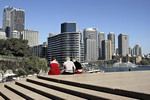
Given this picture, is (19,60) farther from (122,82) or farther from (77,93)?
(77,93)

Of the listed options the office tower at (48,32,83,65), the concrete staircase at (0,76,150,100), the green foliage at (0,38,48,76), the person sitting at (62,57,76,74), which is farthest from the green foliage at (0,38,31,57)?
the office tower at (48,32,83,65)

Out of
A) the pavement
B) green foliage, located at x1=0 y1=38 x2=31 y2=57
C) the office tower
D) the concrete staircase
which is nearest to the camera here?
the concrete staircase

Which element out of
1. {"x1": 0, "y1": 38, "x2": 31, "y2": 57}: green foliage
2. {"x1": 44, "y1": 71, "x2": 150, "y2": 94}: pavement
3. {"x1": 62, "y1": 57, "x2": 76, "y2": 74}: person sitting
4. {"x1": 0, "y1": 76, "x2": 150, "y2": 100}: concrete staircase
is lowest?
{"x1": 0, "y1": 76, "x2": 150, "y2": 100}: concrete staircase

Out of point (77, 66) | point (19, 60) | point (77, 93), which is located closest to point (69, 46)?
point (19, 60)

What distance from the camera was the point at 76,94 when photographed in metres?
6.79

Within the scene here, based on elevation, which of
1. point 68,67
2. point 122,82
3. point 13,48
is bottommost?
point 122,82

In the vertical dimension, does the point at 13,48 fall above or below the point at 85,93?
above

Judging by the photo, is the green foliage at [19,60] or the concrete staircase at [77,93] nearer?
the concrete staircase at [77,93]

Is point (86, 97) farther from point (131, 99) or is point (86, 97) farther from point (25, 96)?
point (25, 96)

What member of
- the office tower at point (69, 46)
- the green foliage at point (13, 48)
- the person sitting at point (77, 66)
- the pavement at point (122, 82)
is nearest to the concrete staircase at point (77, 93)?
the pavement at point (122, 82)

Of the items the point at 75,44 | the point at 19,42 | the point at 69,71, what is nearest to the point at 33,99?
the point at 69,71

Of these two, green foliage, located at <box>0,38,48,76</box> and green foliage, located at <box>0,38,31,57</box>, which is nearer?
green foliage, located at <box>0,38,48,76</box>

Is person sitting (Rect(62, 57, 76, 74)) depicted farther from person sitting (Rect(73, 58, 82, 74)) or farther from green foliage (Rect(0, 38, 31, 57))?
green foliage (Rect(0, 38, 31, 57))

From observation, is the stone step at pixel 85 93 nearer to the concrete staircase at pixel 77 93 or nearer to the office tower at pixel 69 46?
the concrete staircase at pixel 77 93
